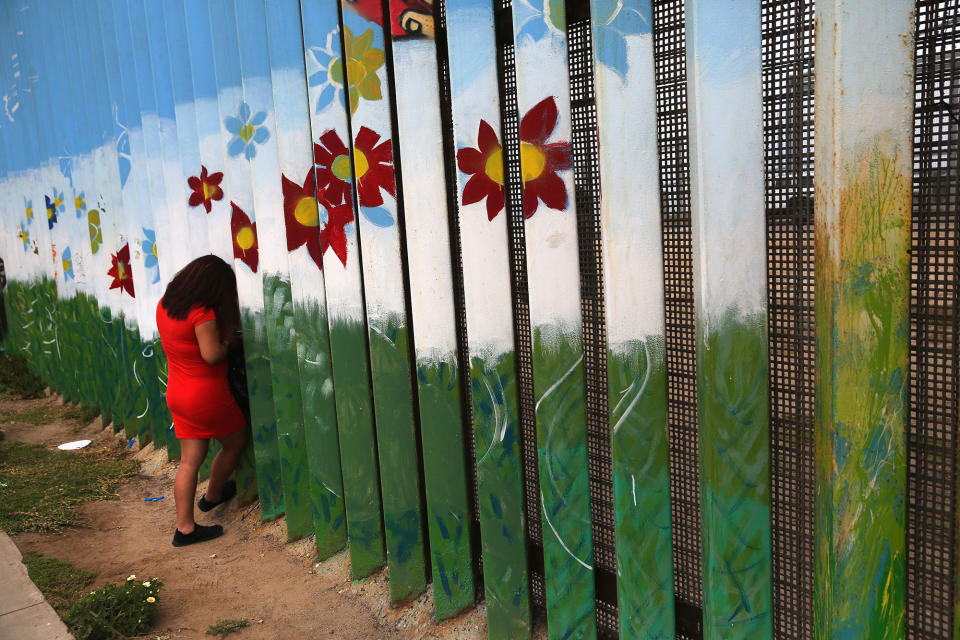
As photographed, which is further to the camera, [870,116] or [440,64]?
[440,64]

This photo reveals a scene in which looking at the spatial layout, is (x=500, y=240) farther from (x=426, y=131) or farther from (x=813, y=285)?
(x=813, y=285)

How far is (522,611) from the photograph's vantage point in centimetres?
283

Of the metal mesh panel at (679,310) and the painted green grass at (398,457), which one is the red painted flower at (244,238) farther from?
the metal mesh panel at (679,310)

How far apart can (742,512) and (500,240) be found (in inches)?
45.9

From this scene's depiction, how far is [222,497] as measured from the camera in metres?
4.52

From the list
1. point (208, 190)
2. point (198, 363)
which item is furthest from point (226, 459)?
point (208, 190)

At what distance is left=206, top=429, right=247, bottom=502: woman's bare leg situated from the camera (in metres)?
4.39

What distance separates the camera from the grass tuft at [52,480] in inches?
176

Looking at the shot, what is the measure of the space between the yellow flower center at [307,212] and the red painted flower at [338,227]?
188 mm

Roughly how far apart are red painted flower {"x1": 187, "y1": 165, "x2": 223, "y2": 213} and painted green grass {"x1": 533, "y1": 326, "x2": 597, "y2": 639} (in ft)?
8.04

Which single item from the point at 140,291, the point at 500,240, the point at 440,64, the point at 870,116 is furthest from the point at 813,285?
the point at 140,291

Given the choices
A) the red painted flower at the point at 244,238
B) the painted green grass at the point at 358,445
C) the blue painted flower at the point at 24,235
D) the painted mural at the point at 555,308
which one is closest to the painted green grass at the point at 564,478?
the painted mural at the point at 555,308

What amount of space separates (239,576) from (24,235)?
6.17 m

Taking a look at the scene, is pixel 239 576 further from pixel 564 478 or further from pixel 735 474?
pixel 735 474
